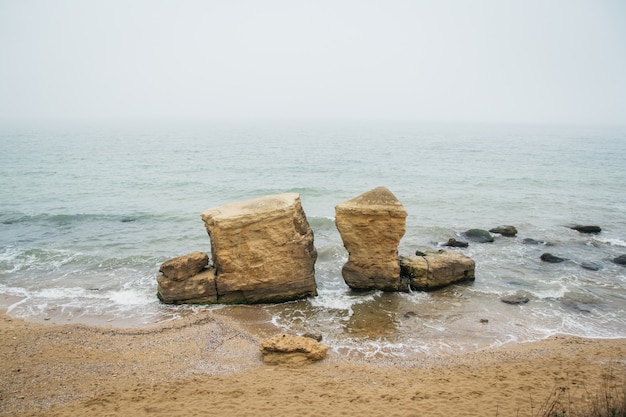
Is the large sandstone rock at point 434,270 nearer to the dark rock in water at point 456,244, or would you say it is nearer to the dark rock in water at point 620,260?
the dark rock in water at point 456,244

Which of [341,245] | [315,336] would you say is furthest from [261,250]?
[341,245]

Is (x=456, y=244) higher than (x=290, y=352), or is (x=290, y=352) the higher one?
(x=456, y=244)

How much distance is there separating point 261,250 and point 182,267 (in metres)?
2.91

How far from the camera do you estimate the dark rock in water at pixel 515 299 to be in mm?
15080

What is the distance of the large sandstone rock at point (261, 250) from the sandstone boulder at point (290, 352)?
12.7ft

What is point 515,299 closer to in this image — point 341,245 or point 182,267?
point 341,245

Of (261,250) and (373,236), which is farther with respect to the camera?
(373,236)

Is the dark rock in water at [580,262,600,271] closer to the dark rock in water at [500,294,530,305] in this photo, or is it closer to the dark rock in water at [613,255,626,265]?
the dark rock in water at [613,255,626,265]

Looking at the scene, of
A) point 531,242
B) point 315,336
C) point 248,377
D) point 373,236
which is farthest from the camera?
point 531,242

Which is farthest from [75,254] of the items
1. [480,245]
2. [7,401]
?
[480,245]

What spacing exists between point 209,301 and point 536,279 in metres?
13.3

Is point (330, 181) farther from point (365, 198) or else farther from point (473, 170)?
point (365, 198)

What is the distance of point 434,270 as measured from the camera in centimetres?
1602

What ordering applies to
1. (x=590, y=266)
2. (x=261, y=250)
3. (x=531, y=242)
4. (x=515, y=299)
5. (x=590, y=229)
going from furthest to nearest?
(x=590, y=229) < (x=531, y=242) < (x=590, y=266) < (x=515, y=299) < (x=261, y=250)
